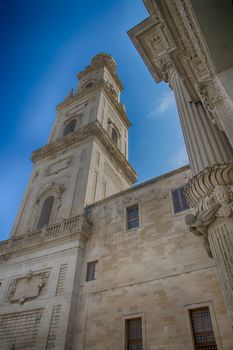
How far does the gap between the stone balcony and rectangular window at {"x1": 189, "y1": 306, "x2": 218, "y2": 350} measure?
7.51 m

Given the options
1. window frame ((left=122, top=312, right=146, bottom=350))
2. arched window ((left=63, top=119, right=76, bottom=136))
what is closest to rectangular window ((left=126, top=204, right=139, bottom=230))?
A: window frame ((left=122, top=312, right=146, bottom=350))

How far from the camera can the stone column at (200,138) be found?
23.1 feet

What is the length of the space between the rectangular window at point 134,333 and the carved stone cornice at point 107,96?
83.9 ft

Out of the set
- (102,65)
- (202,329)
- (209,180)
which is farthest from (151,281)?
(102,65)

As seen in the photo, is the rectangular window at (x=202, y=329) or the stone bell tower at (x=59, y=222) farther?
the stone bell tower at (x=59, y=222)

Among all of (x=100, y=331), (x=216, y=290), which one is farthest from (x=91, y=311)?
(x=216, y=290)

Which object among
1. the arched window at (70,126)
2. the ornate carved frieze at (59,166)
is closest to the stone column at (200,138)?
the ornate carved frieze at (59,166)

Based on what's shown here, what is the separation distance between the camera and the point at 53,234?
15992mm

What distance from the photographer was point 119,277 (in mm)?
12742

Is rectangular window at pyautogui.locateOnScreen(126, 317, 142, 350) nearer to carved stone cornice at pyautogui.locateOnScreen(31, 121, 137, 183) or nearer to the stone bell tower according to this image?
the stone bell tower

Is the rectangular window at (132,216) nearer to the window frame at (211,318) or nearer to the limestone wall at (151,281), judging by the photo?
the limestone wall at (151,281)

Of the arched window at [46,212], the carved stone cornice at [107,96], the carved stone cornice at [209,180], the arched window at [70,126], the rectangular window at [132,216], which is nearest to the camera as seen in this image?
the carved stone cornice at [209,180]

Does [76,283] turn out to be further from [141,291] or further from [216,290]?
[216,290]

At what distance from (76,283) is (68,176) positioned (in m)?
9.75
